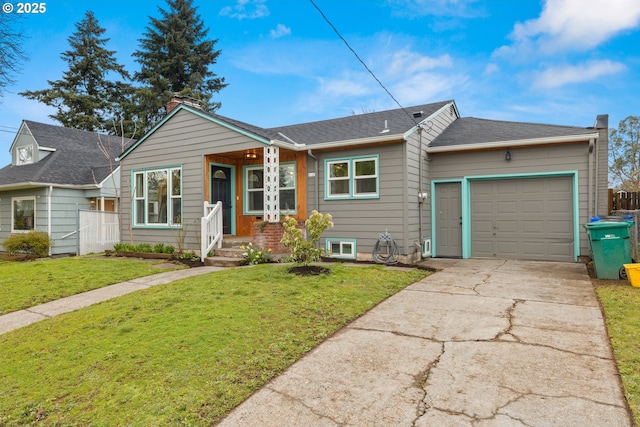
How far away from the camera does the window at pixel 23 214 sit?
1445cm

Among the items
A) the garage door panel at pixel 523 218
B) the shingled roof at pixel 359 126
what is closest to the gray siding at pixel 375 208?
the shingled roof at pixel 359 126

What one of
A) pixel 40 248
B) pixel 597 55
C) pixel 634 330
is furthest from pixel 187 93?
pixel 634 330

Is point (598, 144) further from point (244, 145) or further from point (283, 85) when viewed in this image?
point (283, 85)

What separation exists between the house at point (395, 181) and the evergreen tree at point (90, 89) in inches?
779

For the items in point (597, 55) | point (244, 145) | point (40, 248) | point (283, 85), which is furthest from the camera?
point (283, 85)

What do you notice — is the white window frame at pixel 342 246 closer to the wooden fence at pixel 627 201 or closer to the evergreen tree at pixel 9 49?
the wooden fence at pixel 627 201

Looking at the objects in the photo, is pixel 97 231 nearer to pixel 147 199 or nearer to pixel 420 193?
pixel 147 199

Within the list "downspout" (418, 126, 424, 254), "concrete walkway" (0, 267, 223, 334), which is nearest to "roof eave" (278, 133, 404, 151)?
"downspout" (418, 126, 424, 254)

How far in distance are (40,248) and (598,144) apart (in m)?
16.8

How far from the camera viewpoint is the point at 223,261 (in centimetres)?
911

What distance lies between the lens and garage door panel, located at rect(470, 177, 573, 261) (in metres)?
8.82

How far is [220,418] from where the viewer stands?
2.60 m

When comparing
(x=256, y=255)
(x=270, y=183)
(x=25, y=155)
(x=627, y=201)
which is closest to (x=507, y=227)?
(x=627, y=201)

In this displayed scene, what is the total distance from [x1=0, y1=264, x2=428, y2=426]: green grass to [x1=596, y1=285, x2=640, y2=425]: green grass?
8.51ft
